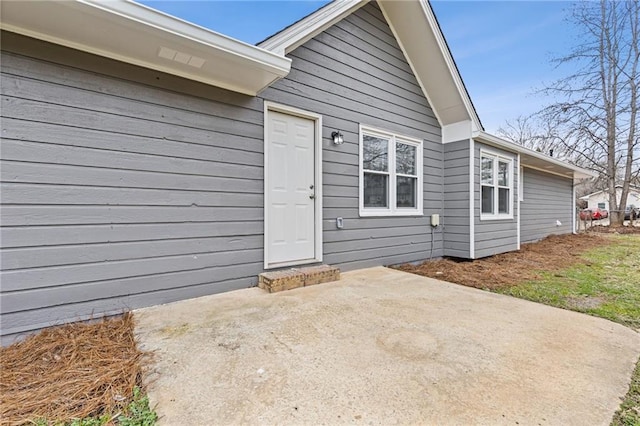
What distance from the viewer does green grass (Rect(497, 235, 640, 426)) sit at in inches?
63.6

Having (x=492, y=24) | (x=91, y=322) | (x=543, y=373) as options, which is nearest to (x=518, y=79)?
(x=492, y=24)

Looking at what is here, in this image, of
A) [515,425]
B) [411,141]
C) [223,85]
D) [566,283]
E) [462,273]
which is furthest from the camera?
[411,141]

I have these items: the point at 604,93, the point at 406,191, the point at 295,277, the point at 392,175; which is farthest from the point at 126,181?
the point at 604,93

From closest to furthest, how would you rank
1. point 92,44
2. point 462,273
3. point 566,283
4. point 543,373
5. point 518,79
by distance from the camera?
point 543,373 < point 92,44 < point 566,283 < point 462,273 < point 518,79

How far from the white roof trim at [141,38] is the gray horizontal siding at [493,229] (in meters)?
4.37

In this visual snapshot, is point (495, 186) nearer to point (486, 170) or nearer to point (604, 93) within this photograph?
point (486, 170)

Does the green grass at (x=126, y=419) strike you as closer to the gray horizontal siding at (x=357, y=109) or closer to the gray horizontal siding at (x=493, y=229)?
the gray horizontal siding at (x=357, y=109)

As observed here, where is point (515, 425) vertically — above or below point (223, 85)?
below

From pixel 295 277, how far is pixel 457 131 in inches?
171

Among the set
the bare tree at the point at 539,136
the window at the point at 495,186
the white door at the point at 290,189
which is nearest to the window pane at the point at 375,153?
the white door at the point at 290,189

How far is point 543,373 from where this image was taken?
1.78 m

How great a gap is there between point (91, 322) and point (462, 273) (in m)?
4.64

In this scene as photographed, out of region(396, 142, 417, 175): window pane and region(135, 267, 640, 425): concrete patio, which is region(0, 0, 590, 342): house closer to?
region(396, 142, 417, 175): window pane

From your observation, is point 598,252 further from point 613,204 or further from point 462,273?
point 613,204
